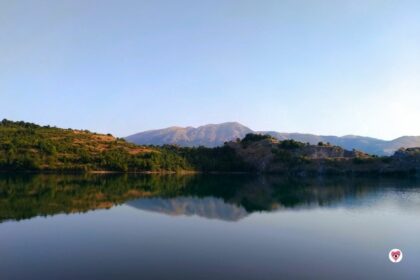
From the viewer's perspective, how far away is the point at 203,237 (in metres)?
37.6

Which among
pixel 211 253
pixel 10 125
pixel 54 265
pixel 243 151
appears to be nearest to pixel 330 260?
pixel 211 253

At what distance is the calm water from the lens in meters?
26.3

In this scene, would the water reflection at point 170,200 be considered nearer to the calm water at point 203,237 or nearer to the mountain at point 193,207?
the mountain at point 193,207

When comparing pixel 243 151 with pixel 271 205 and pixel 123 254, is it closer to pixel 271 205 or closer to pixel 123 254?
pixel 271 205

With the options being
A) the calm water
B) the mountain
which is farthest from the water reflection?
the calm water

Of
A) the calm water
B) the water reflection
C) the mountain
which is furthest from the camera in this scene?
the water reflection

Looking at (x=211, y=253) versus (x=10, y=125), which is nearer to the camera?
(x=211, y=253)

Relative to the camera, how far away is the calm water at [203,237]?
1036 inches

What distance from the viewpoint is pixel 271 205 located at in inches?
2438

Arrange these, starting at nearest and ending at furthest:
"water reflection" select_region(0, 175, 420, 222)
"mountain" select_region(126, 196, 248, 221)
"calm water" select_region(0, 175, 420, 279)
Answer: "calm water" select_region(0, 175, 420, 279) → "mountain" select_region(126, 196, 248, 221) → "water reflection" select_region(0, 175, 420, 222)

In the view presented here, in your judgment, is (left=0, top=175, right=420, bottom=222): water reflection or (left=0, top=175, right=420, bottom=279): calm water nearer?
(left=0, top=175, right=420, bottom=279): calm water

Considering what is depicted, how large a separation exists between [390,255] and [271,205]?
31.3 meters

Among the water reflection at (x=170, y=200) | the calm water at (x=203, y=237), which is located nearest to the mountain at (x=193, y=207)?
the water reflection at (x=170, y=200)

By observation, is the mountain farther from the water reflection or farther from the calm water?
the calm water
